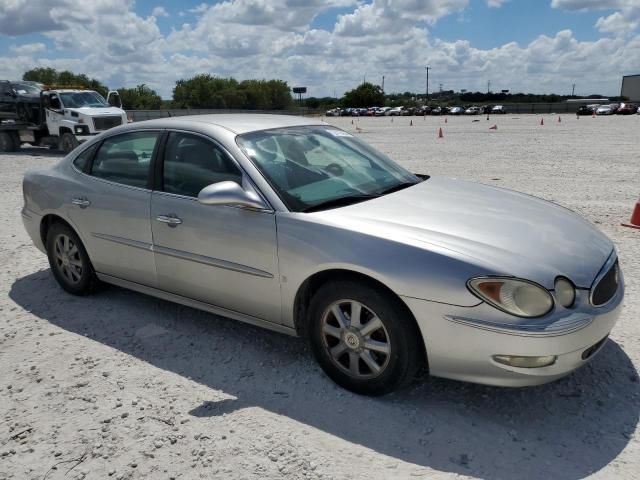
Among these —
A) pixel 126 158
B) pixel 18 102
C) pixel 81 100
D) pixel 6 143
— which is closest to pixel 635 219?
pixel 126 158

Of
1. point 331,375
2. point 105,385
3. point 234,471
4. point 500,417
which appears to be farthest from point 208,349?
point 500,417

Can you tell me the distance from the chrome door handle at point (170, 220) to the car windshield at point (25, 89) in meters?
18.5

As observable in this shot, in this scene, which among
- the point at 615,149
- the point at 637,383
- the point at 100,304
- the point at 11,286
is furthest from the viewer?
the point at 615,149

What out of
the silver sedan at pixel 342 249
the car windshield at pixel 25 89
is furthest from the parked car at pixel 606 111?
the silver sedan at pixel 342 249

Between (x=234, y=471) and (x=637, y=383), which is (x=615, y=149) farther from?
(x=234, y=471)

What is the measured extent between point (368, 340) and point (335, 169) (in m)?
1.32

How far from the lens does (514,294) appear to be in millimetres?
2664

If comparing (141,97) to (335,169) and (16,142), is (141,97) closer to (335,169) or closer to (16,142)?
(16,142)

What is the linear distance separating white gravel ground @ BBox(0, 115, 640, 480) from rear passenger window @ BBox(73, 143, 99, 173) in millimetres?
1214

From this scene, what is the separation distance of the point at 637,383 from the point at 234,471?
2415mm

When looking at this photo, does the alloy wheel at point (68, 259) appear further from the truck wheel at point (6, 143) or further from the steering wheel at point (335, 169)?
the truck wheel at point (6, 143)

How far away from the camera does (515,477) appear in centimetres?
248

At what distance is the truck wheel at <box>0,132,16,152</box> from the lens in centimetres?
1940

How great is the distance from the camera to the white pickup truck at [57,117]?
57.9 ft
